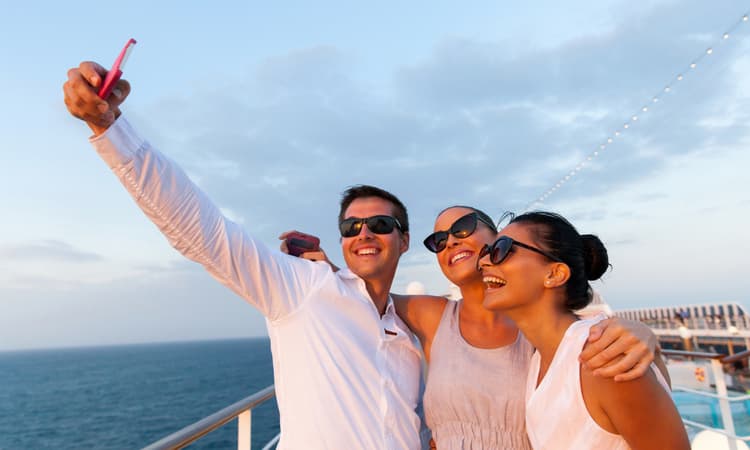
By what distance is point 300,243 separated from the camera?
89.9 inches

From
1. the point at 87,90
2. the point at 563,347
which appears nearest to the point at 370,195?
the point at 563,347

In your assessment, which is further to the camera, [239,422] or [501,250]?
[239,422]

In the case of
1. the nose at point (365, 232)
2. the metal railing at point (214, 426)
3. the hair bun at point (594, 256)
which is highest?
the nose at point (365, 232)

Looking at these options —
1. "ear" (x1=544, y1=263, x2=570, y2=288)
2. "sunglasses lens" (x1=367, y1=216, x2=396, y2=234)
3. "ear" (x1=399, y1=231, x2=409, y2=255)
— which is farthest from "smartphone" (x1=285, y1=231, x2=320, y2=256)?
"ear" (x1=544, y1=263, x2=570, y2=288)

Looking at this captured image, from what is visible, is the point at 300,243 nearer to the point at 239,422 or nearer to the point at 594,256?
the point at 239,422

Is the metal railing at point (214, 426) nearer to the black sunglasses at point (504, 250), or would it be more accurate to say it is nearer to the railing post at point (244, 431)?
the railing post at point (244, 431)

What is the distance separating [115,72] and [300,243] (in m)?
1.36

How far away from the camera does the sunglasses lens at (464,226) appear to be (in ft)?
7.32

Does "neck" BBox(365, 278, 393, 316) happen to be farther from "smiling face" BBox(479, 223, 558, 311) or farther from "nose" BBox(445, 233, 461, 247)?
"smiling face" BBox(479, 223, 558, 311)

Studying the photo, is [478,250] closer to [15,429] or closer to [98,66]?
[98,66]

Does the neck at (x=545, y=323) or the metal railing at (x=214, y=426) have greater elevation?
the neck at (x=545, y=323)

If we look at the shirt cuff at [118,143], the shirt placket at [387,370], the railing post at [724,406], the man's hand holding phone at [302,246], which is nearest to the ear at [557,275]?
the shirt placket at [387,370]

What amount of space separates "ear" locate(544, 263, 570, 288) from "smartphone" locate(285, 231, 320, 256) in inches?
43.3

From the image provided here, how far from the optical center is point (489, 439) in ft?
6.05
